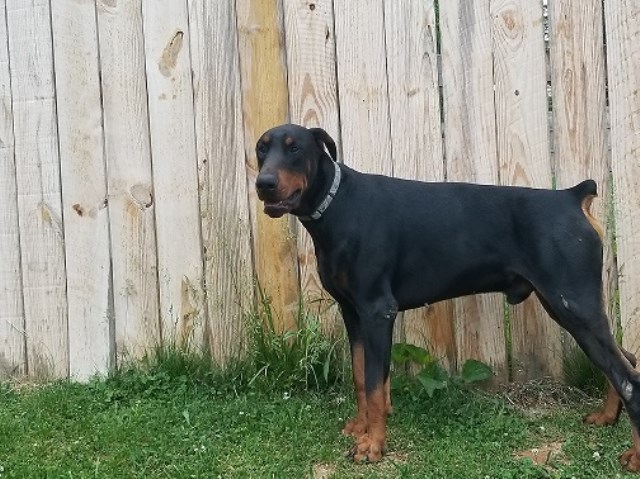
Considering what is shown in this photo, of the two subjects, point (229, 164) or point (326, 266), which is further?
point (229, 164)

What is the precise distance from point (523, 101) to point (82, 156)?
8.75ft

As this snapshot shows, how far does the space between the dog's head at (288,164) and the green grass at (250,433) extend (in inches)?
45.9

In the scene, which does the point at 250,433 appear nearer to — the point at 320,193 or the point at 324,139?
the point at 320,193

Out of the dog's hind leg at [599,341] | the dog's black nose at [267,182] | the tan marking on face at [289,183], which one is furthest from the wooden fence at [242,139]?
the dog's black nose at [267,182]

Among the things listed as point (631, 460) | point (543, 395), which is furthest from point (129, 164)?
point (631, 460)

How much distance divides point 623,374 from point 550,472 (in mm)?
563

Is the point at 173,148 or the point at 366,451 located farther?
the point at 173,148

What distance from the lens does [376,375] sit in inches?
147

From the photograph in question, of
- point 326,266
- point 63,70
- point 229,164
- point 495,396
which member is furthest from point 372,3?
point 495,396

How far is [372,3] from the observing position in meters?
4.51

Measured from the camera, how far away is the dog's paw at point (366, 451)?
3670 mm

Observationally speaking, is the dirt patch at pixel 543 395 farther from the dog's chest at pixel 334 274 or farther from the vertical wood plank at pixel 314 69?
the dog's chest at pixel 334 274

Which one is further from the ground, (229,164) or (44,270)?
(229,164)

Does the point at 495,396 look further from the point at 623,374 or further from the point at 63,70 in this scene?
the point at 63,70
